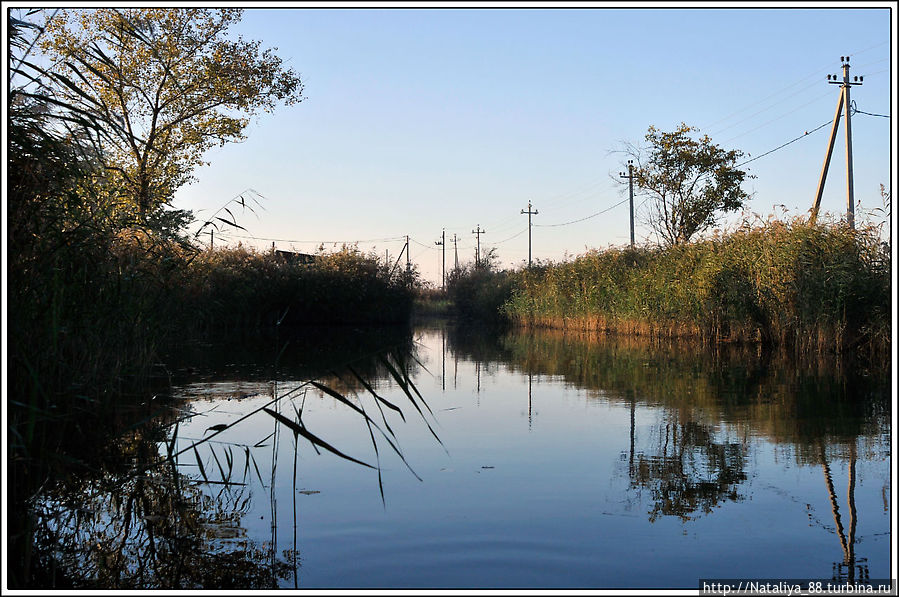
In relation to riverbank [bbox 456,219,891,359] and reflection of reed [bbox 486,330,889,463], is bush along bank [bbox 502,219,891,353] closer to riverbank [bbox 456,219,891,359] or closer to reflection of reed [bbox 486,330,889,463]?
riverbank [bbox 456,219,891,359]

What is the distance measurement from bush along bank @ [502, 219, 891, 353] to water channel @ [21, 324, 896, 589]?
5.28m

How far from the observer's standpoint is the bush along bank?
1341cm

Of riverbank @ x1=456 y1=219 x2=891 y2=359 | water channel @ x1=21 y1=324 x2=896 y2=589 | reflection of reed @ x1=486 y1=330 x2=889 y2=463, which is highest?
riverbank @ x1=456 y1=219 x2=891 y2=359

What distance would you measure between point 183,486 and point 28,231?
1.83 metres

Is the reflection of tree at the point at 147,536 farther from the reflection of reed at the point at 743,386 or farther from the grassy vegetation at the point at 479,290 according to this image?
the grassy vegetation at the point at 479,290

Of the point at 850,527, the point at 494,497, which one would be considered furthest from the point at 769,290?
the point at 494,497

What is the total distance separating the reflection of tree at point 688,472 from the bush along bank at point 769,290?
812 cm

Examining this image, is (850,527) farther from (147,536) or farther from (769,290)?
(769,290)

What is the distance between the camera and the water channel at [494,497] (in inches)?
138

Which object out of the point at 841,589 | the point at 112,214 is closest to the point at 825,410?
the point at 841,589

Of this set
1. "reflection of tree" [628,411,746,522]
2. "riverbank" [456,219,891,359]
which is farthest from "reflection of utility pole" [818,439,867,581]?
"riverbank" [456,219,891,359]

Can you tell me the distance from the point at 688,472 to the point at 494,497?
4.90ft

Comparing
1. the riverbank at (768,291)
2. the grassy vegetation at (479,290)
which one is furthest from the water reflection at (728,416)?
the grassy vegetation at (479,290)

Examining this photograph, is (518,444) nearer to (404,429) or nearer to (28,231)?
(404,429)
